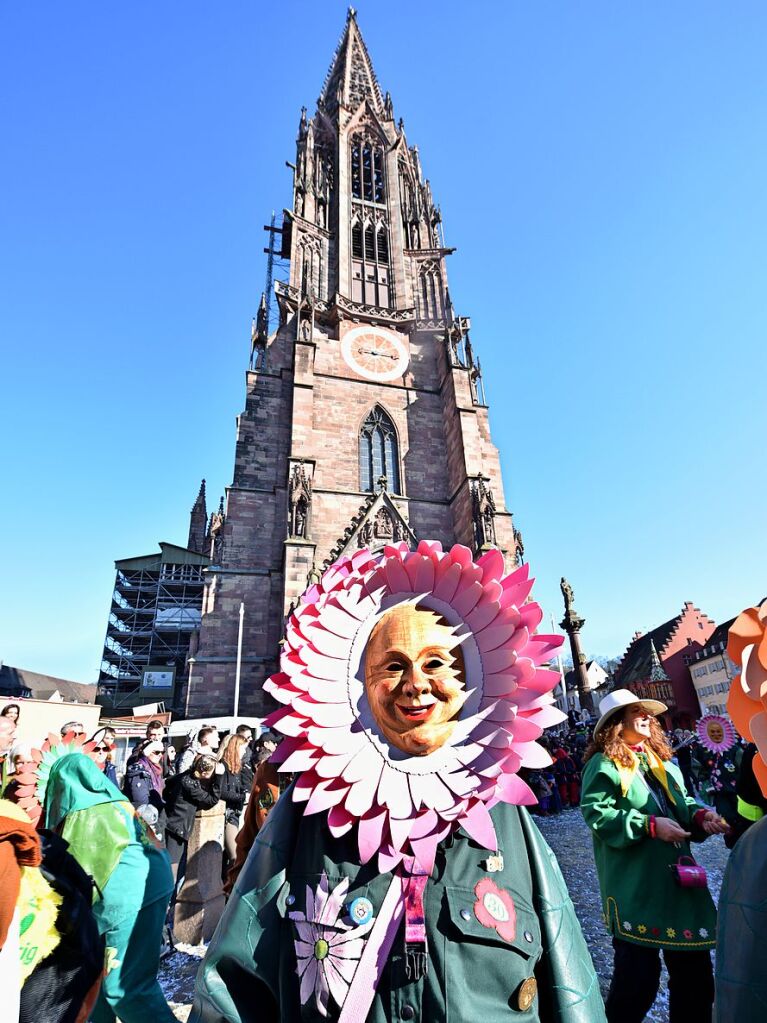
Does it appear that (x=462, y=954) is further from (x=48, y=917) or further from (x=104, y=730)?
(x=104, y=730)

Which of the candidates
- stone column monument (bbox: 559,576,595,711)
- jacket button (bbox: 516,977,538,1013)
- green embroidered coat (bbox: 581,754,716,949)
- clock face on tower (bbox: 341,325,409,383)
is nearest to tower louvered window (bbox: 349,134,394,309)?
clock face on tower (bbox: 341,325,409,383)

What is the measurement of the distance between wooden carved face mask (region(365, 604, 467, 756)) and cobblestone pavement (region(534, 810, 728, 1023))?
2.14 m

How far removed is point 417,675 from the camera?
1.49m

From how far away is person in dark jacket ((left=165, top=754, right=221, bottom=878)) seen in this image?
187 inches

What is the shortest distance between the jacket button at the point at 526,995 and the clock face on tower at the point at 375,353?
65.4 feet

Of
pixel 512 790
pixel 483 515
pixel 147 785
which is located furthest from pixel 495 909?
pixel 483 515

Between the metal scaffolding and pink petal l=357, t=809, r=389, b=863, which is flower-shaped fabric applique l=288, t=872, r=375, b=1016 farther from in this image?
the metal scaffolding

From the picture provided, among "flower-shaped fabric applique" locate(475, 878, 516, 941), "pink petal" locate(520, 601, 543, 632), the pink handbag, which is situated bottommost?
the pink handbag

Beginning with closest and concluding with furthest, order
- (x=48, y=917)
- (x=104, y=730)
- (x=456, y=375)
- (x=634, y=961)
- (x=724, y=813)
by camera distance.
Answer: (x=48, y=917)
(x=634, y=961)
(x=724, y=813)
(x=104, y=730)
(x=456, y=375)


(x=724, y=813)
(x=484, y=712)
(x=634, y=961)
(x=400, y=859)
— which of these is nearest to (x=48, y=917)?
(x=400, y=859)

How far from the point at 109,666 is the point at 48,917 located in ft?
141

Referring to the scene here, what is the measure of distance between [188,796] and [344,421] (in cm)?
1556

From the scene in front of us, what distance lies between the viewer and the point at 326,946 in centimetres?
121

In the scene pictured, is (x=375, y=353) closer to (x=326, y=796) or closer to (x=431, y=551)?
(x=431, y=551)
